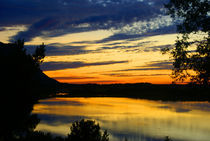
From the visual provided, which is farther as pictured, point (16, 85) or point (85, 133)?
point (16, 85)

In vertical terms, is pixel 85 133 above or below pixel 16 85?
below

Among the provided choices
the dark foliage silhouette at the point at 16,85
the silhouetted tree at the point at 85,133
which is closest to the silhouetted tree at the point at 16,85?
the dark foliage silhouette at the point at 16,85

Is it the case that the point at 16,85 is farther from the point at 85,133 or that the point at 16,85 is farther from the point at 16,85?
the point at 85,133

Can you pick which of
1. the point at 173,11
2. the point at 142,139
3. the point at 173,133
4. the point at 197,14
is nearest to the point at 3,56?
the point at 173,11

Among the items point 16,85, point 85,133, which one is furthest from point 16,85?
point 85,133

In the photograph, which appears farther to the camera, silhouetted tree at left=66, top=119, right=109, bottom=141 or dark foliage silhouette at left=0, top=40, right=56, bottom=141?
dark foliage silhouette at left=0, top=40, right=56, bottom=141

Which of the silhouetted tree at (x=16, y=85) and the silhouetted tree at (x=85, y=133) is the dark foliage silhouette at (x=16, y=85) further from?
the silhouetted tree at (x=85, y=133)

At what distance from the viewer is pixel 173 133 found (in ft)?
127

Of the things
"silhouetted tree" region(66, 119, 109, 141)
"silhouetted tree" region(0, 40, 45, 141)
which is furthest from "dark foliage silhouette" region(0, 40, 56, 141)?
"silhouetted tree" region(66, 119, 109, 141)

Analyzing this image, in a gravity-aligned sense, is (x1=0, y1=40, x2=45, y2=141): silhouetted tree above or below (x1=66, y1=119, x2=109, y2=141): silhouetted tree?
above

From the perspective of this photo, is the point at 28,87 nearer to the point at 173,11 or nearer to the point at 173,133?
the point at 173,11

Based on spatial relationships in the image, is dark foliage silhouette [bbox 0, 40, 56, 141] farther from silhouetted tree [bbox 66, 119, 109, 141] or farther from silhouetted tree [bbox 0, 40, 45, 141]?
silhouetted tree [bbox 66, 119, 109, 141]

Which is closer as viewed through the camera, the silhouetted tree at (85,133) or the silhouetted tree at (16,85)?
the silhouetted tree at (85,133)

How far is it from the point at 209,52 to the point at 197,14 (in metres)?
2.71
